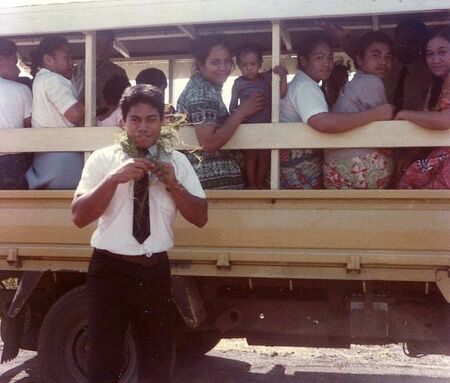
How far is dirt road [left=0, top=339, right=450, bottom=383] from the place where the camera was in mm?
6102

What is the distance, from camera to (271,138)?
451cm

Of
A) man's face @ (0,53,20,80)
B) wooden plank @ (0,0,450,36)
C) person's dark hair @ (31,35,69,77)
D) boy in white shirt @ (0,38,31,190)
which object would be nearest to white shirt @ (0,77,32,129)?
boy in white shirt @ (0,38,31,190)

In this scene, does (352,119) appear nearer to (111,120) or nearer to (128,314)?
(111,120)

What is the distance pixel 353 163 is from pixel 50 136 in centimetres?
207

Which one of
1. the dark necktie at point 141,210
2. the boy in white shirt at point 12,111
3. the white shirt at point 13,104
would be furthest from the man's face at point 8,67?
the dark necktie at point 141,210

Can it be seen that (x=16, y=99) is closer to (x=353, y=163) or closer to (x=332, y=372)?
(x=353, y=163)

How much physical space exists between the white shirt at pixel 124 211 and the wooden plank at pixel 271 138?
1.00 meters

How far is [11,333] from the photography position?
511cm

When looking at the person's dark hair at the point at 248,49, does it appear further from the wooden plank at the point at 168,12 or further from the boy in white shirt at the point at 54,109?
the boy in white shirt at the point at 54,109

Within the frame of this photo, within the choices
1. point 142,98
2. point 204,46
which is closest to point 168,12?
point 204,46

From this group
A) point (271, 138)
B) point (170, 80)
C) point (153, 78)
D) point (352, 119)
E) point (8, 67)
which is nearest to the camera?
point (352, 119)

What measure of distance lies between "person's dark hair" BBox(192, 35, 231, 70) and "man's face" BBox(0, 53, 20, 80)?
1.43m

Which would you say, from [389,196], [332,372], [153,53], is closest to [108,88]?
[153,53]

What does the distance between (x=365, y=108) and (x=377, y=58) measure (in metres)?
0.41
